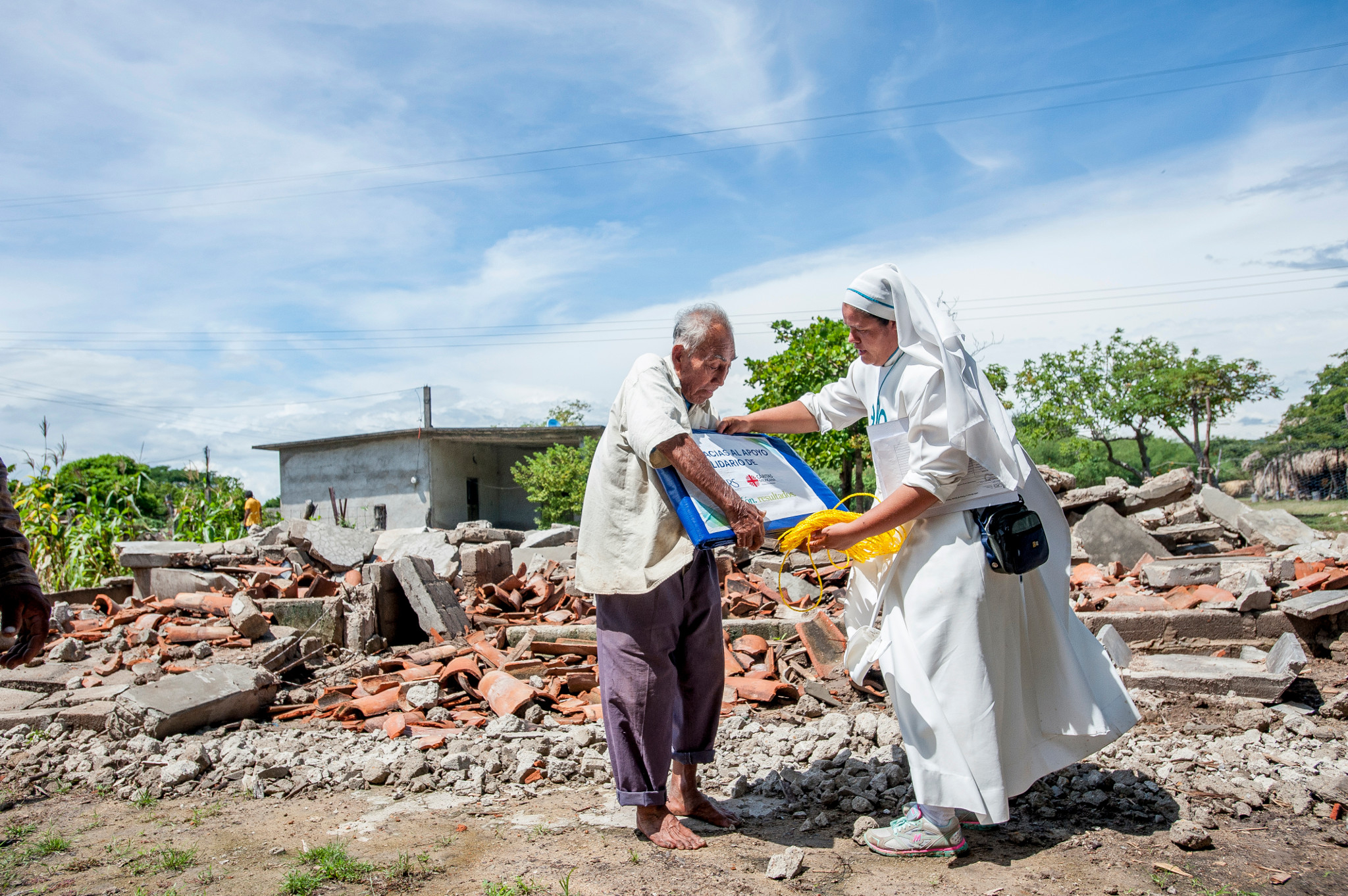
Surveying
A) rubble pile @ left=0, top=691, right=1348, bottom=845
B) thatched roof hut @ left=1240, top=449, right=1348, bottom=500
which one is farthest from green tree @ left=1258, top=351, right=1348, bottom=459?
rubble pile @ left=0, top=691, right=1348, bottom=845

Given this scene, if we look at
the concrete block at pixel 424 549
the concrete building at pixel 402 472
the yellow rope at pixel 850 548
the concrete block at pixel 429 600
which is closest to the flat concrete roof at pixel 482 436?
the concrete building at pixel 402 472

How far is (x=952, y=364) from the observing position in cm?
303

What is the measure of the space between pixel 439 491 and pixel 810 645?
22.5m

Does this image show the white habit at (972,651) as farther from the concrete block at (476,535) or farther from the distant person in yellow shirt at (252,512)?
the distant person in yellow shirt at (252,512)

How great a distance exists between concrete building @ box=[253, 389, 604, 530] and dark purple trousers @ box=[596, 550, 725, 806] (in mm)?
22775

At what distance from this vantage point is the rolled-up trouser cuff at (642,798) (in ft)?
10.8

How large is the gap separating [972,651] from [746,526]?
887mm

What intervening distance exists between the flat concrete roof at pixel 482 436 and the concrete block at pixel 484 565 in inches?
625

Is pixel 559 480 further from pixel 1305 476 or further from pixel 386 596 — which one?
pixel 1305 476

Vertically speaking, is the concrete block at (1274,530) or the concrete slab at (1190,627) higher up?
the concrete block at (1274,530)

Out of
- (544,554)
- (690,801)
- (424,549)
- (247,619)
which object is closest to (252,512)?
(424,549)

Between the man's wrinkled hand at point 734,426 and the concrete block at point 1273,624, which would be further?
the concrete block at point 1273,624

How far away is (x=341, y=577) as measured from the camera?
10344 millimetres

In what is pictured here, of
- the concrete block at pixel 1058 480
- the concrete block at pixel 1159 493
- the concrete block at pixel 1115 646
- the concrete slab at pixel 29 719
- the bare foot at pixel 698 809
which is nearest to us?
the bare foot at pixel 698 809
